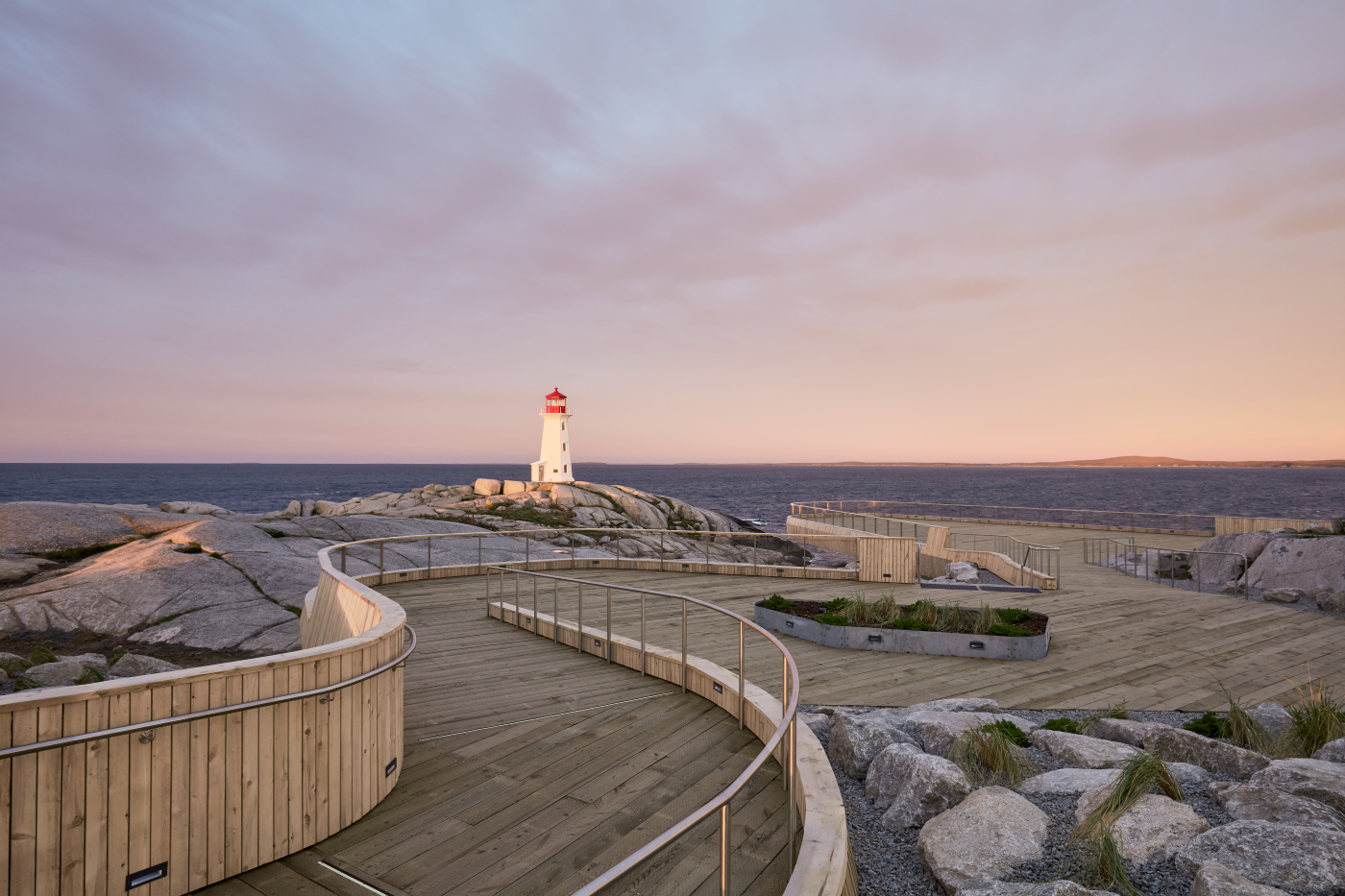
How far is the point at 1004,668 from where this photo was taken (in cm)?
1056

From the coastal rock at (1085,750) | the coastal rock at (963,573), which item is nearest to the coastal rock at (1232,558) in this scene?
the coastal rock at (963,573)

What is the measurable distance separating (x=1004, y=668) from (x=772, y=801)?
7376 mm

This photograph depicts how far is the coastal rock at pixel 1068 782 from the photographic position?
565 centimetres

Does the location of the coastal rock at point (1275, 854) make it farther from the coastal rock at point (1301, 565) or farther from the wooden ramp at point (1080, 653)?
the coastal rock at point (1301, 565)

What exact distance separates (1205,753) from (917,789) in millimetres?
2809

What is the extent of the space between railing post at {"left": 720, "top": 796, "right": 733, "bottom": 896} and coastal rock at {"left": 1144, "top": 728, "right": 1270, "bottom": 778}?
480 centimetres

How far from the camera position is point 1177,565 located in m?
21.3

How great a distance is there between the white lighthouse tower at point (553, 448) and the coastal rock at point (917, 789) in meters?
49.3

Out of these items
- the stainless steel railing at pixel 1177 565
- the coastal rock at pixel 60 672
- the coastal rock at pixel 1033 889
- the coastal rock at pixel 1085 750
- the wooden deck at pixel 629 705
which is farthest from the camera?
the stainless steel railing at pixel 1177 565

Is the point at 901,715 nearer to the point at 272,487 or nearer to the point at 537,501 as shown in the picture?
the point at 537,501

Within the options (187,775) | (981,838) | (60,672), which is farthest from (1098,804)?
(60,672)

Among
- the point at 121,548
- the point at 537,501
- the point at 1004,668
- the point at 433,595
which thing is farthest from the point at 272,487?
the point at 1004,668

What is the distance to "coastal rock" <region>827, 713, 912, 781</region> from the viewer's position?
6.67 meters

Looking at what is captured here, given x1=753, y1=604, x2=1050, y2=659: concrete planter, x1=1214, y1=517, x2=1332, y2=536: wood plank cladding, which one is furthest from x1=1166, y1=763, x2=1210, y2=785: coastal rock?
x1=1214, y1=517, x2=1332, y2=536: wood plank cladding
